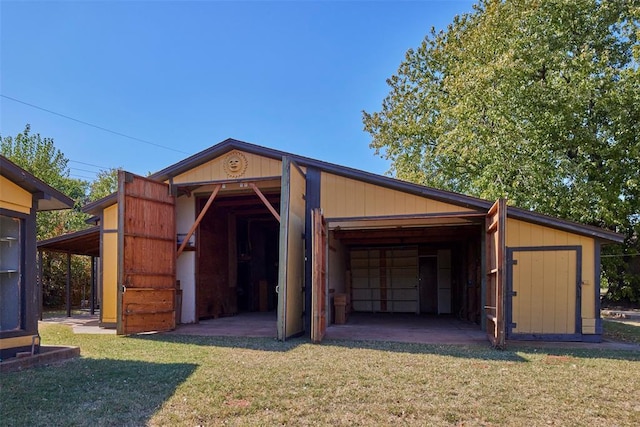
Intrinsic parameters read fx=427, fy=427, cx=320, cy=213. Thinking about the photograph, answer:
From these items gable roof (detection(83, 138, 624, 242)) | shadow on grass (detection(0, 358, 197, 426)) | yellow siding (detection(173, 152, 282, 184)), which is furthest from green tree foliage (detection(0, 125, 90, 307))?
shadow on grass (detection(0, 358, 197, 426))

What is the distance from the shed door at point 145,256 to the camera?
7828 mm

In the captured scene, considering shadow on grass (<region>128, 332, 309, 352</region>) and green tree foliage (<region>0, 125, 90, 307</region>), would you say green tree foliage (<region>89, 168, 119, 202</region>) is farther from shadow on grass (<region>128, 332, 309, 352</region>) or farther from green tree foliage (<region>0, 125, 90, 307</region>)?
shadow on grass (<region>128, 332, 309, 352</region>)

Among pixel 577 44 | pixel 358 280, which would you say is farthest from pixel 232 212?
pixel 577 44

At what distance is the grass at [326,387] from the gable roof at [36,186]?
7.03 feet

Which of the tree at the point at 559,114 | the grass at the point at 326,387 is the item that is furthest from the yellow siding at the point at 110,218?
the tree at the point at 559,114

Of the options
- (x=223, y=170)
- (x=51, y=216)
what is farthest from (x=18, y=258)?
(x=51, y=216)

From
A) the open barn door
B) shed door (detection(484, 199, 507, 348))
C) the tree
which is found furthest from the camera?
the tree

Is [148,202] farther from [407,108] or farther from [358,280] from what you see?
[407,108]

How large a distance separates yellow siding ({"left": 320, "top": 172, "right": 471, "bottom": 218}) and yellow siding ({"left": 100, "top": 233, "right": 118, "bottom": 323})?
15.9 ft

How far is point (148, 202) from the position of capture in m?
8.67

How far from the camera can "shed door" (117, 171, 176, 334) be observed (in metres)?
7.83

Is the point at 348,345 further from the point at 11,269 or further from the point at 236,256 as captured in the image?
the point at 236,256

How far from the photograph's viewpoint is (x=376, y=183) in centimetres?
830

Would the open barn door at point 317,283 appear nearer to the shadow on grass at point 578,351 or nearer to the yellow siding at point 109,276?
the shadow on grass at point 578,351
